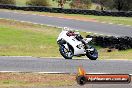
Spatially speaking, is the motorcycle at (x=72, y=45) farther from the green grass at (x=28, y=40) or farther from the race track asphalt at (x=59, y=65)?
the green grass at (x=28, y=40)

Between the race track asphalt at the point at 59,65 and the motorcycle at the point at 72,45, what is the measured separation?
1041mm

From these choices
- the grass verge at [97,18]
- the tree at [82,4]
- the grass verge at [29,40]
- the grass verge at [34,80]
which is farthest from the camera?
the tree at [82,4]

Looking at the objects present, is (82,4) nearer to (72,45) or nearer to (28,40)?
(28,40)

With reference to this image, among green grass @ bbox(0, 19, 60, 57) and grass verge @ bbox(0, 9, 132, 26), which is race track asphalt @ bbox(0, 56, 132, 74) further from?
grass verge @ bbox(0, 9, 132, 26)

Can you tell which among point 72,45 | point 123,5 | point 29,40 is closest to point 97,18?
point 29,40

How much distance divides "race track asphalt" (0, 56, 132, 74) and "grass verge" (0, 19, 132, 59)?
5808mm

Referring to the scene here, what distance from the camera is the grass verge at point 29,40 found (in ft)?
81.1

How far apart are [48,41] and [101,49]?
4.31 m

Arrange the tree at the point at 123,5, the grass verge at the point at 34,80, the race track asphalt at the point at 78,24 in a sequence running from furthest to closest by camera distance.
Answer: the tree at the point at 123,5 < the race track asphalt at the point at 78,24 < the grass verge at the point at 34,80

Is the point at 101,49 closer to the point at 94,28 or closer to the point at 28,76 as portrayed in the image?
the point at 94,28

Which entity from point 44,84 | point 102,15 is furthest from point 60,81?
point 102,15

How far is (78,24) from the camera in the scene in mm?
38281

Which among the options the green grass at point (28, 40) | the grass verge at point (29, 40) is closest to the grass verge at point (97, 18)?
the grass verge at point (29, 40)

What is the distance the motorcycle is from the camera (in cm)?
1755
